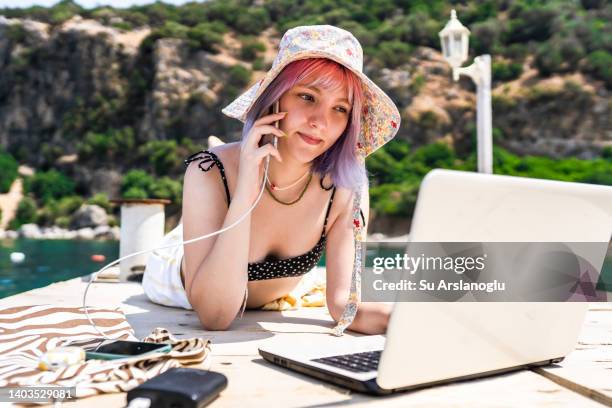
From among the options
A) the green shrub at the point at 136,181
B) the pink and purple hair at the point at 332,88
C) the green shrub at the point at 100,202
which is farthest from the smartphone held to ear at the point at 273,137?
the green shrub at the point at 136,181

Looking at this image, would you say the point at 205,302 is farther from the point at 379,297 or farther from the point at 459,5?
the point at 459,5

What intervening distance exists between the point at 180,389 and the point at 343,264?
48.6 inches

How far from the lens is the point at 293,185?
81.8 inches

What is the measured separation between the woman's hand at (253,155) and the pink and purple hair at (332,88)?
10 cm

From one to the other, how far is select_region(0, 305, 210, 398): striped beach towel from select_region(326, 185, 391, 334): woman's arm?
679 mm

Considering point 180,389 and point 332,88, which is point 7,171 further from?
point 180,389

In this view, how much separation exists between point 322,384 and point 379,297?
797 millimetres

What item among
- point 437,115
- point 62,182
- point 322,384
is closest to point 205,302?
point 322,384

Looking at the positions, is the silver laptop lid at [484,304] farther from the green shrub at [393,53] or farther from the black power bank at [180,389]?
the green shrub at [393,53]

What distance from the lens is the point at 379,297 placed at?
1875mm

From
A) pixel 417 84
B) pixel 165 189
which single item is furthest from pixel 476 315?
pixel 417 84

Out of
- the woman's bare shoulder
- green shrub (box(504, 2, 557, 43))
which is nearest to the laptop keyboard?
the woman's bare shoulder

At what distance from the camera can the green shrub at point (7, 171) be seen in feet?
113

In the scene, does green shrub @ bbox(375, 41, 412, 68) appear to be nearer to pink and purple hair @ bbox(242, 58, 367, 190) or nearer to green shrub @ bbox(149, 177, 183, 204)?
green shrub @ bbox(149, 177, 183, 204)
